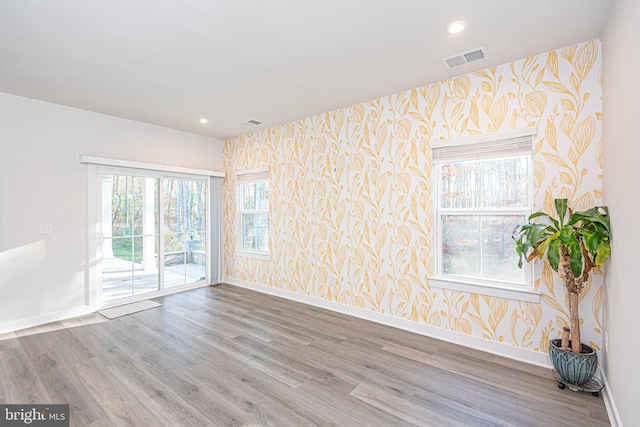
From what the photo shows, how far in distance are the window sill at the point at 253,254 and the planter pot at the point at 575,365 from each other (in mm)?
3783

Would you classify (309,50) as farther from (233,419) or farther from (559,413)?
(559,413)

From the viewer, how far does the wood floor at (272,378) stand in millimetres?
1997

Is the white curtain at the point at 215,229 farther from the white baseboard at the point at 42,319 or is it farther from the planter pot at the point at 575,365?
the planter pot at the point at 575,365

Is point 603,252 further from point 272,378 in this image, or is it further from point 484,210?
point 272,378

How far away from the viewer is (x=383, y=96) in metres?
3.57

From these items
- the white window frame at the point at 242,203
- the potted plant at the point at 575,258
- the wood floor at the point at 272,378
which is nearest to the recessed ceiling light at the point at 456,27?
the potted plant at the point at 575,258


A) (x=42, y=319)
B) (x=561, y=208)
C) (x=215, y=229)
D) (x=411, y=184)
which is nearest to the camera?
(x=561, y=208)

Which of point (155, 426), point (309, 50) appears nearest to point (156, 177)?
point (309, 50)

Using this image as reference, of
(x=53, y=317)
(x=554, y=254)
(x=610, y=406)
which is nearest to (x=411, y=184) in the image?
(x=554, y=254)

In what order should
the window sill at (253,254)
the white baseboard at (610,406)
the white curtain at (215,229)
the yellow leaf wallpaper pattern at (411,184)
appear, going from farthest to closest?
the white curtain at (215,229)
the window sill at (253,254)
the yellow leaf wallpaper pattern at (411,184)
the white baseboard at (610,406)

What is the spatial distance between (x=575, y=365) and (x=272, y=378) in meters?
2.29

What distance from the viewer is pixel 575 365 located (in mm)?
2170

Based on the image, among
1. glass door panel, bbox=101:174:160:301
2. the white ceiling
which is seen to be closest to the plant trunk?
the white ceiling

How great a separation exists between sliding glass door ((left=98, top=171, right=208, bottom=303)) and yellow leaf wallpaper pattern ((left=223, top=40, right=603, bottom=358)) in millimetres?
1078
